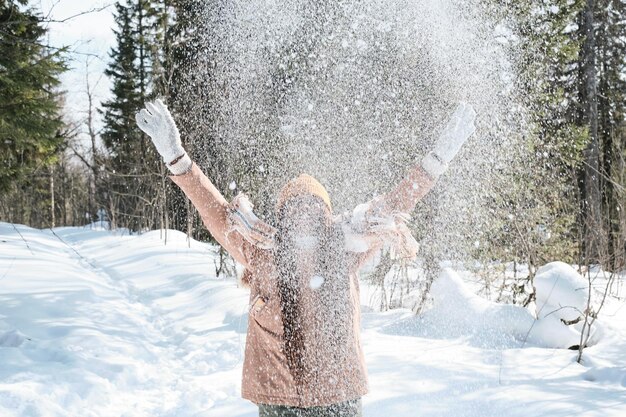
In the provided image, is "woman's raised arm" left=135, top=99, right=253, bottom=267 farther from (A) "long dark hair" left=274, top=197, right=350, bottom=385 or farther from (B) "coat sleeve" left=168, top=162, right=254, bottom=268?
(A) "long dark hair" left=274, top=197, right=350, bottom=385

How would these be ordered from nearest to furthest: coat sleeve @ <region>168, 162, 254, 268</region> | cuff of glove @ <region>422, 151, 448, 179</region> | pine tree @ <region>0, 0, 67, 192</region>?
coat sleeve @ <region>168, 162, 254, 268</region>, cuff of glove @ <region>422, 151, 448, 179</region>, pine tree @ <region>0, 0, 67, 192</region>

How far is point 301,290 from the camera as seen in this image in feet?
6.13

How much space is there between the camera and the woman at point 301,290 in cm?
187

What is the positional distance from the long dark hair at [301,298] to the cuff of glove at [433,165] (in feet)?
1.75

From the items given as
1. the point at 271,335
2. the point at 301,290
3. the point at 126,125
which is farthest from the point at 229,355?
the point at 126,125

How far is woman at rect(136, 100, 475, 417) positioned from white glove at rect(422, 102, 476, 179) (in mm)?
278

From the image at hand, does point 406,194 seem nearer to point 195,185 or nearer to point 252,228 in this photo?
point 252,228

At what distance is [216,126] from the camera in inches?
341

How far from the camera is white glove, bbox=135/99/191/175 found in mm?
2020

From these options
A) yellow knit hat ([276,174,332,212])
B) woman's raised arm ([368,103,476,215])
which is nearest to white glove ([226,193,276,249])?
yellow knit hat ([276,174,332,212])

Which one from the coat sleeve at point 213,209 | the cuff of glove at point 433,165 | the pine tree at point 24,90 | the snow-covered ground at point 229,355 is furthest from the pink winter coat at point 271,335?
the pine tree at point 24,90

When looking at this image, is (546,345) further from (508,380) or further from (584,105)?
(584,105)

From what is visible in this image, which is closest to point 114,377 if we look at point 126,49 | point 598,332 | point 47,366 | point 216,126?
point 47,366

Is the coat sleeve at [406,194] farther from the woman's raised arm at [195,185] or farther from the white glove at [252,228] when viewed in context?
the woman's raised arm at [195,185]
